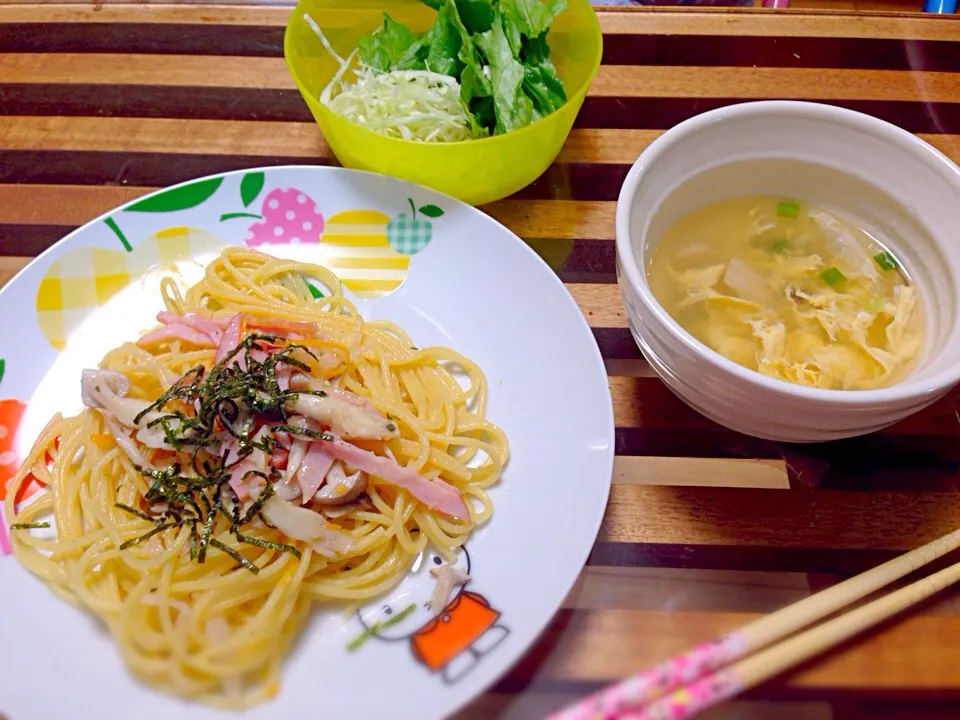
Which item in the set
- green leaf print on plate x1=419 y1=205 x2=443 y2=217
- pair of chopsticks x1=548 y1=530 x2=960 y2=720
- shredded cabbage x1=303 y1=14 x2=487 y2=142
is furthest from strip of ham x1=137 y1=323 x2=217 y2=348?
pair of chopsticks x1=548 y1=530 x2=960 y2=720

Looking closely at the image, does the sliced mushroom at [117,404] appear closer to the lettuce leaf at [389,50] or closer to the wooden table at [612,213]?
the wooden table at [612,213]

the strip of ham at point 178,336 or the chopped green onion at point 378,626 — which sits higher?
the strip of ham at point 178,336

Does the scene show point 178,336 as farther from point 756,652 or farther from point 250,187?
point 756,652

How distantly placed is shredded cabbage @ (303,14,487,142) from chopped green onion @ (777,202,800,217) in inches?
31.0

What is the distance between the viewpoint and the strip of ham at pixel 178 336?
167 cm

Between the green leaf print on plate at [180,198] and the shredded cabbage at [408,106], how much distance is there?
1.32 feet

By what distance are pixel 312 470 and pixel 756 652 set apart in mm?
870

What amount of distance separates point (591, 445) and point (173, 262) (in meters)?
1.17

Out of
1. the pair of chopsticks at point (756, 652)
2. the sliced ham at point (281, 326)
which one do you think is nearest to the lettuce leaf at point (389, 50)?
the sliced ham at point (281, 326)

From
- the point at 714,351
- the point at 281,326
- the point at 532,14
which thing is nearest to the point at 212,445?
the point at 281,326

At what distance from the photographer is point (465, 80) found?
6.30 feet

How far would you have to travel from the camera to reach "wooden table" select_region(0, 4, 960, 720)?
1.31m

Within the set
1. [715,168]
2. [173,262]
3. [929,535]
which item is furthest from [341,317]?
[929,535]

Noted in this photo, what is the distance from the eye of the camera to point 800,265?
1.53 meters
